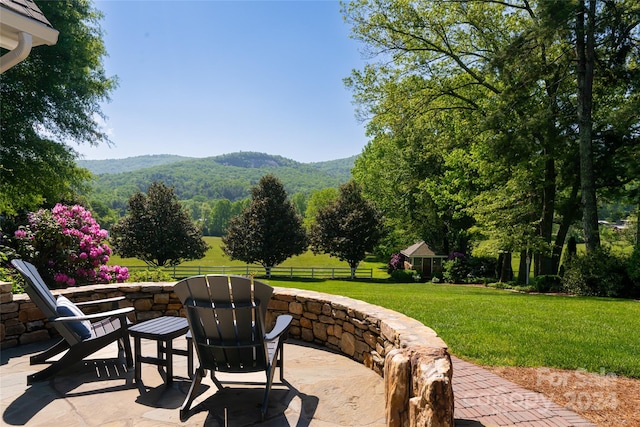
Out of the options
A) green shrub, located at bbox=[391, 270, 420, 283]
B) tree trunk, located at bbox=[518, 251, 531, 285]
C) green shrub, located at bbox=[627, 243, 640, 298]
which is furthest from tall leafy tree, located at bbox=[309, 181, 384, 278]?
green shrub, located at bbox=[627, 243, 640, 298]

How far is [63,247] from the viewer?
8.51 m

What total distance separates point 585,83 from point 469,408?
14.6 meters

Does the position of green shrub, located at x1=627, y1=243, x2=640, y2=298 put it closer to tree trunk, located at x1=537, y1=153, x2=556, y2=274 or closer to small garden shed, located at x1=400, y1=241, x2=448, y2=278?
tree trunk, located at x1=537, y1=153, x2=556, y2=274

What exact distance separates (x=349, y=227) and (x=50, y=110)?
17981mm

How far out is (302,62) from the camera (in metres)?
18.8

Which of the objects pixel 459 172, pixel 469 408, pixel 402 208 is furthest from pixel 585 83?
pixel 402 208

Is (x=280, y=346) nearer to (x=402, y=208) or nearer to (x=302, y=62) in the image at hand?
(x=302, y=62)

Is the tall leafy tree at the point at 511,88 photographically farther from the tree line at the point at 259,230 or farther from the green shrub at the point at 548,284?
the tree line at the point at 259,230

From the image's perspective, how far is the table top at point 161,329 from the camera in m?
3.55

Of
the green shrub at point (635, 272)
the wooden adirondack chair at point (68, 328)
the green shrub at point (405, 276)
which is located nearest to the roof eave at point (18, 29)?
the wooden adirondack chair at point (68, 328)

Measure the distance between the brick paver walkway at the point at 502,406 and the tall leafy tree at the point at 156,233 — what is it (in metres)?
23.5

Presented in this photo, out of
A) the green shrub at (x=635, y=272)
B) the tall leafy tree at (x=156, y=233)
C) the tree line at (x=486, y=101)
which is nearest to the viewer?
the tree line at (x=486, y=101)

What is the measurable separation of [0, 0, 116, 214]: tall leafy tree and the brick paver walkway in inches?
473

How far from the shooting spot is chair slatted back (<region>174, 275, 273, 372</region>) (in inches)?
122
